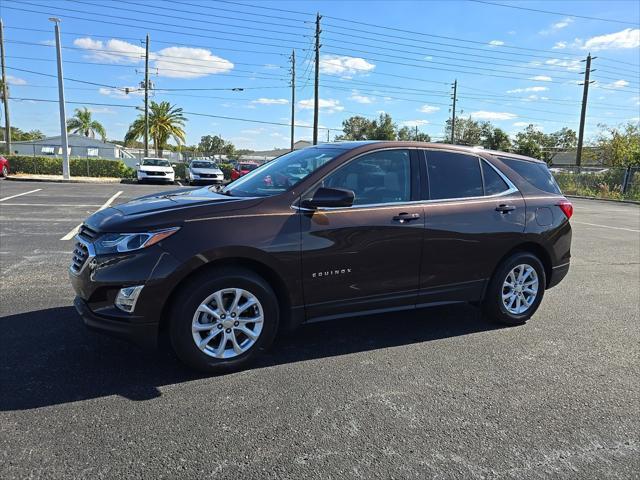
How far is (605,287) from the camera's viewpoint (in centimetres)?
644

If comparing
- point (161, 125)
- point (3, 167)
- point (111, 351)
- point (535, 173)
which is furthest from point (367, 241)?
point (161, 125)

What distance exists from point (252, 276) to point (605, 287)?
17.0ft

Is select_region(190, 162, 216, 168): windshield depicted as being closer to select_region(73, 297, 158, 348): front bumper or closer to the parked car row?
the parked car row

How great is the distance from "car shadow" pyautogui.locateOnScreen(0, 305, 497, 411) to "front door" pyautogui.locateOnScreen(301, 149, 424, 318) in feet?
1.42

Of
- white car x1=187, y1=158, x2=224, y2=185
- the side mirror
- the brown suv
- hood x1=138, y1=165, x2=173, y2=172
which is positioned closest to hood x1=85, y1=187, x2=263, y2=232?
the brown suv

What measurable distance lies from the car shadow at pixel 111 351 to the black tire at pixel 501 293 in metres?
0.18

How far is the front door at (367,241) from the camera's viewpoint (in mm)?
3793

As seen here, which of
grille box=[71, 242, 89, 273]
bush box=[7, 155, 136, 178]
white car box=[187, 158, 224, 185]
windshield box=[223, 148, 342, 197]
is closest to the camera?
grille box=[71, 242, 89, 273]

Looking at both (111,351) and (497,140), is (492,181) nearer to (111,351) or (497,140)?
(111,351)

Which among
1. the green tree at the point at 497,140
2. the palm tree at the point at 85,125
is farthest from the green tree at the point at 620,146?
the palm tree at the point at 85,125

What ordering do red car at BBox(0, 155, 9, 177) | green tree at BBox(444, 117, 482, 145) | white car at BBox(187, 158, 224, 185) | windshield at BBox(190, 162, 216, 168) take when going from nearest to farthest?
white car at BBox(187, 158, 224, 185) → red car at BBox(0, 155, 9, 177) → windshield at BBox(190, 162, 216, 168) → green tree at BBox(444, 117, 482, 145)

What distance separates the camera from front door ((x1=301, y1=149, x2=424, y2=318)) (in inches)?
149

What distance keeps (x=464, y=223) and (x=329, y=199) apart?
1.47 metres

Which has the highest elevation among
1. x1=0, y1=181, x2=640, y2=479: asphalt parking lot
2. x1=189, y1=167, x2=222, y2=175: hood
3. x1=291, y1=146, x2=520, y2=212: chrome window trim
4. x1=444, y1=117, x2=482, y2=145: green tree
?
x1=444, y1=117, x2=482, y2=145: green tree
